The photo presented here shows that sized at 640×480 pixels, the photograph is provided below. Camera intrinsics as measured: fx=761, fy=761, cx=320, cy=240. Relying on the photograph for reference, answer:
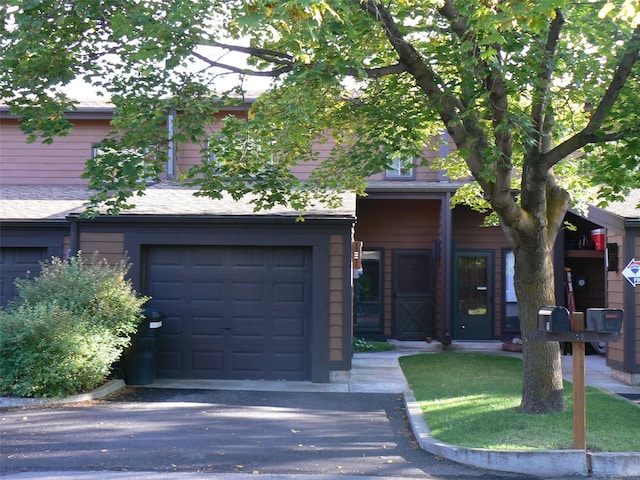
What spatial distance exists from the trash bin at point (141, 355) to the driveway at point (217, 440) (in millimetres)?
1026

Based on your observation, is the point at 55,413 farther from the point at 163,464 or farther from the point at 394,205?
the point at 394,205

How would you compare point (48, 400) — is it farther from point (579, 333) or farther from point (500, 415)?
point (579, 333)

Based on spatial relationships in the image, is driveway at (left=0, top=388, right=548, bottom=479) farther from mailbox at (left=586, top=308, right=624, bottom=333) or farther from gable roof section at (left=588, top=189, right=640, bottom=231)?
gable roof section at (left=588, top=189, right=640, bottom=231)

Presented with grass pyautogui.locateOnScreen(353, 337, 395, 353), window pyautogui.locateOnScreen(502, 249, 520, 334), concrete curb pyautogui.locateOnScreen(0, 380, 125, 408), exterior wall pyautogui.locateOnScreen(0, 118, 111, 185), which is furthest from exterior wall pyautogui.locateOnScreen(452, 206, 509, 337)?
concrete curb pyautogui.locateOnScreen(0, 380, 125, 408)

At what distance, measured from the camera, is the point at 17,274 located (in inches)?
566

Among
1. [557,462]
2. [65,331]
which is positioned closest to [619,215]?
[557,462]

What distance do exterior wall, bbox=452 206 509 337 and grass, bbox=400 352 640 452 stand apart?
4588 mm

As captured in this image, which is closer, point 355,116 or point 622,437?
point 622,437

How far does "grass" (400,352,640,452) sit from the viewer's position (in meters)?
8.14

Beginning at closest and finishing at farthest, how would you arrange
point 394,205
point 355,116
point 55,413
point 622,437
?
point 622,437
point 55,413
point 355,116
point 394,205

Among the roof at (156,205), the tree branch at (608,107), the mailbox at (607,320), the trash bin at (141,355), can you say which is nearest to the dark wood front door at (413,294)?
the roof at (156,205)

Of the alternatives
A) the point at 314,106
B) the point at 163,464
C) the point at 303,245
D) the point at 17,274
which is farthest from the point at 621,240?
the point at 17,274

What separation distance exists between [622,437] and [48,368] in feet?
24.7

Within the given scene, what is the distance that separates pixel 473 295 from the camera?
1955cm
